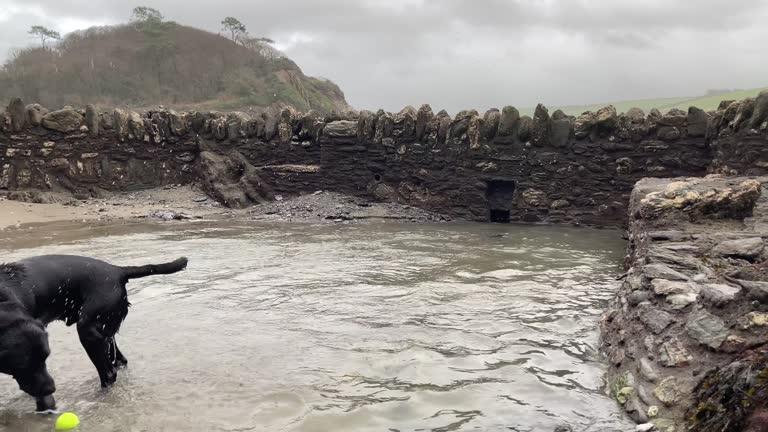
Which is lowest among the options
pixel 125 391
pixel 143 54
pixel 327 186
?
pixel 125 391

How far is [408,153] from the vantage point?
13734 mm

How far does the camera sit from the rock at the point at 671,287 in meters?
4.05

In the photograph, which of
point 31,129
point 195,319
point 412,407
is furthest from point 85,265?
point 31,129

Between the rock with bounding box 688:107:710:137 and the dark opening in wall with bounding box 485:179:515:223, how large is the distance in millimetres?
3680

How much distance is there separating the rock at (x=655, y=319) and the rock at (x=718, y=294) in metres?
0.28

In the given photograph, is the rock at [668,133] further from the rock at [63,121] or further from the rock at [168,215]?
the rock at [63,121]

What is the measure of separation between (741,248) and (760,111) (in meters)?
6.09

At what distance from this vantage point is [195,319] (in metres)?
5.79

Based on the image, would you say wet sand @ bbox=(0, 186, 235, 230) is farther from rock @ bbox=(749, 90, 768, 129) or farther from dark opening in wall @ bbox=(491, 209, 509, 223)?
rock @ bbox=(749, 90, 768, 129)

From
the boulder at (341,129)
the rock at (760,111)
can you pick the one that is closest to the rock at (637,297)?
the rock at (760,111)

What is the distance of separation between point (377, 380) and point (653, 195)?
4.53 meters

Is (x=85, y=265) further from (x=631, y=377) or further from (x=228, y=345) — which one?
(x=631, y=377)

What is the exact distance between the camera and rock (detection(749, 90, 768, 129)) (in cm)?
962

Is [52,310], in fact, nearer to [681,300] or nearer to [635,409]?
[635,409]
